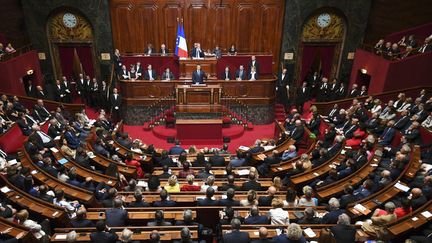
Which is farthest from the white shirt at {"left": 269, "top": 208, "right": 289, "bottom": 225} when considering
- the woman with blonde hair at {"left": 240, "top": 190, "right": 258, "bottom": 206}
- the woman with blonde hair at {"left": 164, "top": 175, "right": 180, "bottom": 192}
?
the woman with blonde hair at {"left": 164, "top": 175, "right": 180, "bottom": 192}

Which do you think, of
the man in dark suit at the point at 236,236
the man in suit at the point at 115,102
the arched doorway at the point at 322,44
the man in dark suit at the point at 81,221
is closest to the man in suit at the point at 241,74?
the arched doorway at the point at 322,44

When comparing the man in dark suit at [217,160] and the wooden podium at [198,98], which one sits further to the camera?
the wooden podium at [198,98]

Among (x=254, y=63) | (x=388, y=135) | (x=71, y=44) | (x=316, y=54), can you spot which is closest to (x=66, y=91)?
(x=71, y=44)

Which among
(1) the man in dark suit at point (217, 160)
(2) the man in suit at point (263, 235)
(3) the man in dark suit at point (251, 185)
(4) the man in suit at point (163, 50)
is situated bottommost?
(1) the man in dark suit at point (217, 160)

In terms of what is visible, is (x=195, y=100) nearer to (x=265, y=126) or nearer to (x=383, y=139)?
(x=265, y=126)

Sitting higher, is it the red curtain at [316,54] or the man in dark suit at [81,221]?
the red curtain at [316,54]

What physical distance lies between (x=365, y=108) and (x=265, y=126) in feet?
12.6

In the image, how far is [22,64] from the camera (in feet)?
46.1

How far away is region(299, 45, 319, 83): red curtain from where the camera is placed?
16203 mm

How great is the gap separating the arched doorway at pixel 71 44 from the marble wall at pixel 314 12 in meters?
8.71

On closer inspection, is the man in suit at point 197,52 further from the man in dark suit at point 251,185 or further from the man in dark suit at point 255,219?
the man in dark suit at point 255,219

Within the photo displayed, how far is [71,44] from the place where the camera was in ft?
52.1

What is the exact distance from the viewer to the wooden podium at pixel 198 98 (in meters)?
13.1

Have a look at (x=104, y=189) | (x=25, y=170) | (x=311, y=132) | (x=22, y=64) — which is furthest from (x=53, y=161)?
(x=311, y=132)
